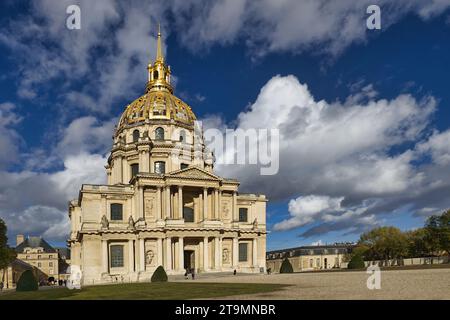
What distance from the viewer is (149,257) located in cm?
5681

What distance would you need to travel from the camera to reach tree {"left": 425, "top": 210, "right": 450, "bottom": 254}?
75562mm

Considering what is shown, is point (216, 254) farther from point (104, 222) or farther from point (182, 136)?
point (182, 136)

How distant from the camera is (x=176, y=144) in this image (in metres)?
69.8

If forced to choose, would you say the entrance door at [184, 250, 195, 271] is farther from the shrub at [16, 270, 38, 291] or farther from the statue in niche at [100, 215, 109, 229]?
the shrub at [16, 270, 38, 291]

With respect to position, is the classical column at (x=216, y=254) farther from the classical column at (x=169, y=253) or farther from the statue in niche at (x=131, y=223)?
the statue in niche at (x=131, y=223)

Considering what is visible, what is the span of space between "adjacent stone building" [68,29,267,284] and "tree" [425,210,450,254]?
33.0 metres

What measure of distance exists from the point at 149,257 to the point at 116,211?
24.8 ft

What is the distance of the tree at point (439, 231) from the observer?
75562mm

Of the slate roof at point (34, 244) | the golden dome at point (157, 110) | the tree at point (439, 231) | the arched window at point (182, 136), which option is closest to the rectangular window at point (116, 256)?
the arched window at point (182, 136)

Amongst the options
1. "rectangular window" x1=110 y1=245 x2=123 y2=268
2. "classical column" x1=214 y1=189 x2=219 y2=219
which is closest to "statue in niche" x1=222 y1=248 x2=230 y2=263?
"classical column" x1=214 y1=189 x2=219 y2=219

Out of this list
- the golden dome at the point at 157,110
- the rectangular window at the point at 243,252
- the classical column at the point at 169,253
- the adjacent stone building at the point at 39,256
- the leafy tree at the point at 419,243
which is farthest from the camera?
the adjacent stone building at the point at 39,256

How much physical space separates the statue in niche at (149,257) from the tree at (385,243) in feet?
175
